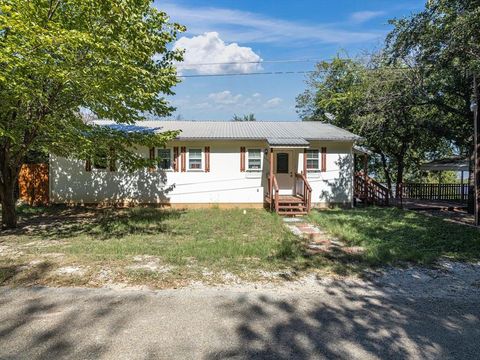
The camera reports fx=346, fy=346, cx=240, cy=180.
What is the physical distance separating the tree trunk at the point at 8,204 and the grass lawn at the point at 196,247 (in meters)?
0.44

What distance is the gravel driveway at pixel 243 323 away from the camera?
3223 mm

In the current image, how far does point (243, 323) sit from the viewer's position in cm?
379

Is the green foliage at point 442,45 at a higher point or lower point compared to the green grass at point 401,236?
higher

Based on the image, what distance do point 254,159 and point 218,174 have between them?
5.36ft

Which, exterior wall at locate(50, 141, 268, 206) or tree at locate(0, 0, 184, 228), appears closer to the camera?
tree at locate(0, 0, 184, 228)

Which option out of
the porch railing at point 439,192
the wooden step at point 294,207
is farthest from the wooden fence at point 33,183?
the porch railing at point 439,192

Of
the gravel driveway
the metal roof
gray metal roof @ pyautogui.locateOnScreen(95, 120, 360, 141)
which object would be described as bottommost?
the gravel driveway

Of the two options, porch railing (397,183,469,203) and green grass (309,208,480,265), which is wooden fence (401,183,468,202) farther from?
green grass (309,208,480,265)

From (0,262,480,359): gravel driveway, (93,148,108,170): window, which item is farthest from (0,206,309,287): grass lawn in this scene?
(93,148,108,170): window

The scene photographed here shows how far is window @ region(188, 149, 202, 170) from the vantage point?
14391 millimetres

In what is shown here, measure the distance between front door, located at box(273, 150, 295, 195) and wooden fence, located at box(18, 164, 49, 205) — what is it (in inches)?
392

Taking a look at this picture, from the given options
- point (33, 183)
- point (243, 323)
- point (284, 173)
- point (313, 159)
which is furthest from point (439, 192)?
point (33, 183)

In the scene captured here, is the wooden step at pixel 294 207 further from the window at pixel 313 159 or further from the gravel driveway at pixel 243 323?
the gravel driveway at pixel 243 323

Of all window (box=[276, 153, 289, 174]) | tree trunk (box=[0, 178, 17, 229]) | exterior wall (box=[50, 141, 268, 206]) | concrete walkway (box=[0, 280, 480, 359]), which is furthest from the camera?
window (box=[276, 153, 289, 174])
